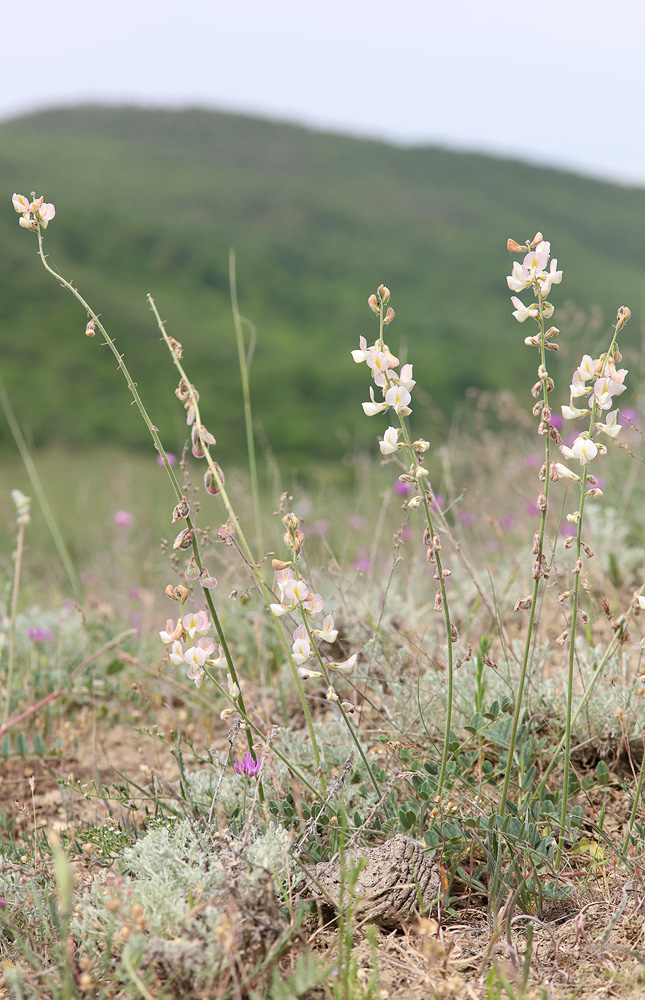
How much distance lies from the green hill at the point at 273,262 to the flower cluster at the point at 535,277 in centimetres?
231

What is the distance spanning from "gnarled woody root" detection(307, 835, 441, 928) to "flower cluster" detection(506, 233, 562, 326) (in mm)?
1071

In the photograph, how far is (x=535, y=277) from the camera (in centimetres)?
142

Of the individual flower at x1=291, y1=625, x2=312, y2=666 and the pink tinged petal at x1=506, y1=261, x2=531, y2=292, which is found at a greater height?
the pink tinged petal at x1=506, y1=261, x2=531, y2=292

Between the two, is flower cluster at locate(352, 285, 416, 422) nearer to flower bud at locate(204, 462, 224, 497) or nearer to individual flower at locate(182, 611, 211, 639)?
flower bud at locate(204, 462, 224, 497)

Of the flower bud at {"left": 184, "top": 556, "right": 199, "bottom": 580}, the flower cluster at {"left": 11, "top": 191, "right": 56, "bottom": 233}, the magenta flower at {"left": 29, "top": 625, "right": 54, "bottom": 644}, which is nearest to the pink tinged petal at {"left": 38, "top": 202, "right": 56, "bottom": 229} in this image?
the flower cluster at {"left": 11, "top": 191, "right": 56, "bottom": 233}

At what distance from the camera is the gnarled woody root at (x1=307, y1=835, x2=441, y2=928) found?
4.97ft

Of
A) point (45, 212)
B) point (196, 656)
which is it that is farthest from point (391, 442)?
point (45, 212)

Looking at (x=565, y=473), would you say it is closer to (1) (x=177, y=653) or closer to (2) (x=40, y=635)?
(1) (x=177, y=653)

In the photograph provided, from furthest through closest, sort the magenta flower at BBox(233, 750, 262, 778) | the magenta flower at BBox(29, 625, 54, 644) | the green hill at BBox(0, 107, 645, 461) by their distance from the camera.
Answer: the green hill at BBox(0, 107, 645, 461)
the magenta flower at BBox(29, 625, 54, 644)
the magenta flower at BBox(233, 750, 262, 778)

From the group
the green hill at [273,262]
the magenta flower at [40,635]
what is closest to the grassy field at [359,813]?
the magenta flower at [40,635]

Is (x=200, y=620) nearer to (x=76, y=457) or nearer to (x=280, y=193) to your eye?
(x=76, y=457)

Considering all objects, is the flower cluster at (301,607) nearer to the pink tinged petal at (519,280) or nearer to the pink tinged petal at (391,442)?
the pink tinged petal at (391,442)

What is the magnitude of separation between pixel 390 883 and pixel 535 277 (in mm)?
1220

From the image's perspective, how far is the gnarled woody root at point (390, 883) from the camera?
1.52m
